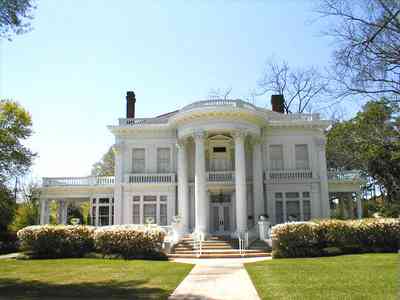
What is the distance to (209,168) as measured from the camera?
28.5 m

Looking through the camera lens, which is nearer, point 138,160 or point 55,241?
point 55,241

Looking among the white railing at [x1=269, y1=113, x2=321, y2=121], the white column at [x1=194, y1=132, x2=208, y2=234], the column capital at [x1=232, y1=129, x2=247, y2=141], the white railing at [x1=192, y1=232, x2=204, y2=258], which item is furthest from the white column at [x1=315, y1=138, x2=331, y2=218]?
the white railing at [x1=192, y1=232, x2=204, y2=258]

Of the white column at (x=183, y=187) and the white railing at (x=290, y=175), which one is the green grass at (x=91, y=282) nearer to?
the white column at (x=183, y=187)

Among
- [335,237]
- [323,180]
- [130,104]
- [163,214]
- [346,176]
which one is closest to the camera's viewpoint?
[335,237]

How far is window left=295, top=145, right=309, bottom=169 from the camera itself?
93.2 ft

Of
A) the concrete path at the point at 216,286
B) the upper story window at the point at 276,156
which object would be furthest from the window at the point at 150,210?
the concrete path at the point at 216,286

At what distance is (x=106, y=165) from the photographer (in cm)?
5519

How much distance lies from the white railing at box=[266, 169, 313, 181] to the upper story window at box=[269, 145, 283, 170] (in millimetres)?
627

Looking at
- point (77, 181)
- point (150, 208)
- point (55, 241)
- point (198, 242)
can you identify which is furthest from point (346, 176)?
point (55, 241)

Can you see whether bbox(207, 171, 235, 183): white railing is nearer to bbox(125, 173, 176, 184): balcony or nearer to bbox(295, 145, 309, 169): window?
bbox(125, 173, 176, 184): balcony

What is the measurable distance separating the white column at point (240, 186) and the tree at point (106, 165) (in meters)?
30.8

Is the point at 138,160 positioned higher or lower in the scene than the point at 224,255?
higher

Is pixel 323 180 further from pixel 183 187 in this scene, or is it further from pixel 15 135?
pixel 15 135

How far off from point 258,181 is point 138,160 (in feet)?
29.1
